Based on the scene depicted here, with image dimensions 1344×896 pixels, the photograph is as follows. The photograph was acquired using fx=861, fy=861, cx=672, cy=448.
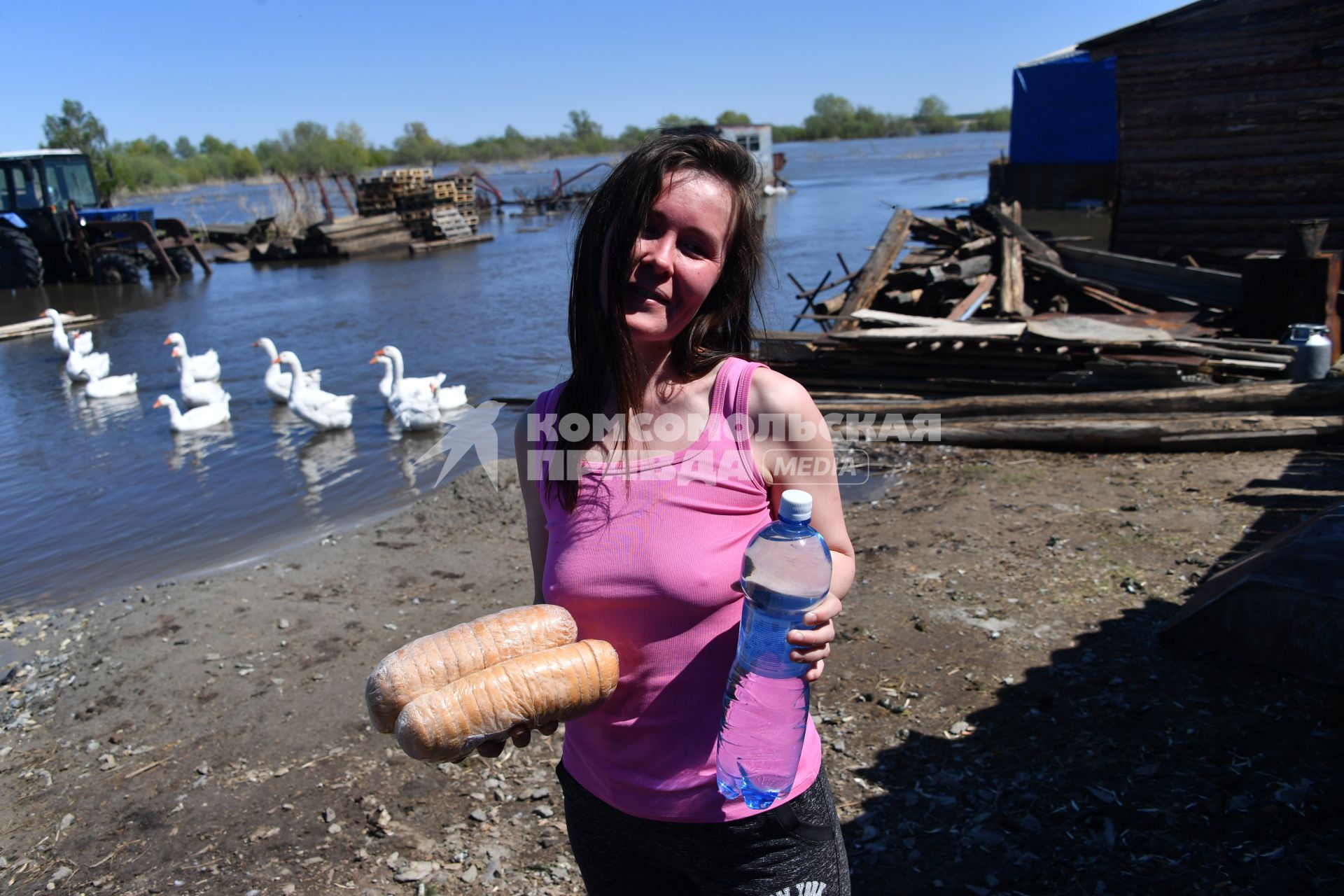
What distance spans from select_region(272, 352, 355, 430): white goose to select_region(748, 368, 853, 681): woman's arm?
10.4 metres

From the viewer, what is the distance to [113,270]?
25984 millimetres

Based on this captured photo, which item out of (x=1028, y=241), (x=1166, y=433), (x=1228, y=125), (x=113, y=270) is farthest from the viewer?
(x=113, y=270)

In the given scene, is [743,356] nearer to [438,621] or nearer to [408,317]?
[438,621]

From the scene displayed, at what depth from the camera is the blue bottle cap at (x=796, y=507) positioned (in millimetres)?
1647

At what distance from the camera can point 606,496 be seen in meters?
1.82

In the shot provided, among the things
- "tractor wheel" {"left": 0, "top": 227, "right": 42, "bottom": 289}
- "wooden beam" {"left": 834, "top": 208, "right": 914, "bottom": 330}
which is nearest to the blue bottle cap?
"wooden beam" {"left": 834, "top": 208, "right": 914, "bottom": 330}

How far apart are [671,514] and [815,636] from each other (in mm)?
370

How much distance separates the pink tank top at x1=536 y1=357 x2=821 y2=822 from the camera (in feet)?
5.64

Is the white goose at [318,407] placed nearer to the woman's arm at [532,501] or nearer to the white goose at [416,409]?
the white goose at [416,409]

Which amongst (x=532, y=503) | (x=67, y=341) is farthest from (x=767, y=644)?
(x=67, y=341)

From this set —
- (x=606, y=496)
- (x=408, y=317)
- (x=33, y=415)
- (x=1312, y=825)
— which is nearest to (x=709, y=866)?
(x=606, y=496)

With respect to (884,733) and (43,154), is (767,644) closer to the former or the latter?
(884,733)

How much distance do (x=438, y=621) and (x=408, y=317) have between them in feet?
50.1

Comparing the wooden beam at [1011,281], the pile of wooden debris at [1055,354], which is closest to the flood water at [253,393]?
the pile of wooden debris at [1055,354]
